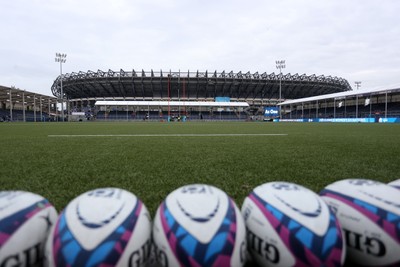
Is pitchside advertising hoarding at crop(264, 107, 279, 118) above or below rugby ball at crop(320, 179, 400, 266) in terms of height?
above

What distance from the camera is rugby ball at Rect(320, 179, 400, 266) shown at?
4.68ft

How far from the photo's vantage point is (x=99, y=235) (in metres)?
1.26

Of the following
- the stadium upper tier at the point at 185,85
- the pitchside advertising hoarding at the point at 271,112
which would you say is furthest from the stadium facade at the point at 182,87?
the pitchside advertising hoarding at the point at 271,112

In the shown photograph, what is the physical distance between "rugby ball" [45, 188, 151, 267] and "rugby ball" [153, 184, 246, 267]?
109 millimetres

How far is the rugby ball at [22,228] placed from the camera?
128cm

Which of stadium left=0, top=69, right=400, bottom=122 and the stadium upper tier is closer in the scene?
stadium left=0, top=69, right=400, bottom=122

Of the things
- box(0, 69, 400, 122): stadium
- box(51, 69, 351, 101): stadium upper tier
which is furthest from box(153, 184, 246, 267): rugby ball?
box(51, 69, 351, 101): stadium upper tier

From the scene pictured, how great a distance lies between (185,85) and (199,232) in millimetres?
65952

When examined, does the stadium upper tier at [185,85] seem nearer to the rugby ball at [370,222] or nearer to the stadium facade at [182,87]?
the stadium facade at [182,87]

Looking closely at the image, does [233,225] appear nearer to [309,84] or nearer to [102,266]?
[102,266]

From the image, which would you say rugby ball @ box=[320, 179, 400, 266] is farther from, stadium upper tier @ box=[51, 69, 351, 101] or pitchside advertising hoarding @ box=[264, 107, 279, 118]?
stadium upper tier @ box=[51, 69, 351, 101]

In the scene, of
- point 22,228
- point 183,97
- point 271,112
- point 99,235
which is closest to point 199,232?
point 99,235

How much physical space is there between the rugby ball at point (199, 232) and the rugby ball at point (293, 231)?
0.12m

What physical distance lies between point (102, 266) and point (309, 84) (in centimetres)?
7802
